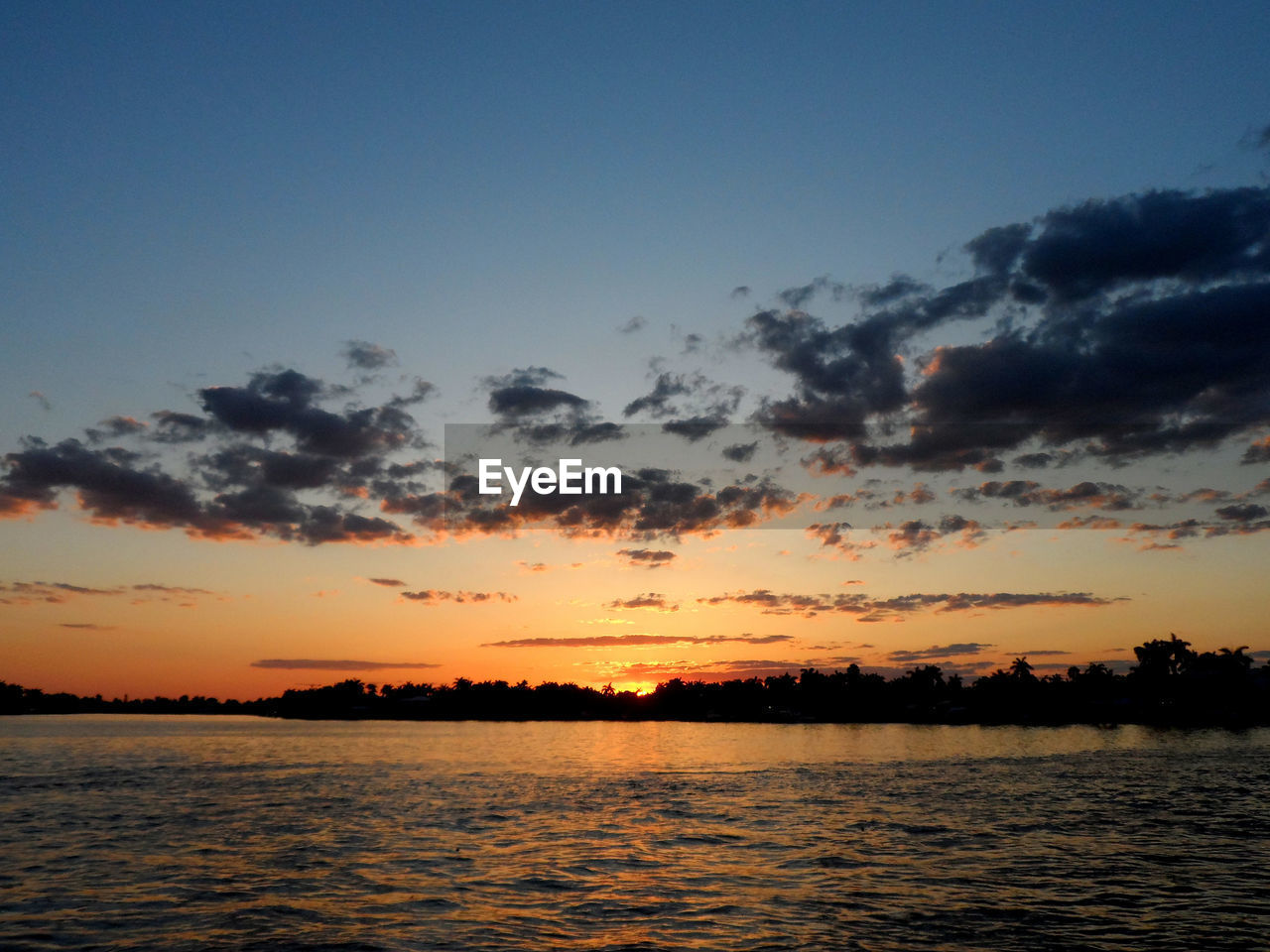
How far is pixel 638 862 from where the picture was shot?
42281 mm

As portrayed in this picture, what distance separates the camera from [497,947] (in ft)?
91.0

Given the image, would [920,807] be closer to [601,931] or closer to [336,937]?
[601,931]

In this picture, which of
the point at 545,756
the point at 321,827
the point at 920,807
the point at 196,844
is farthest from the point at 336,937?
the point at 545,756

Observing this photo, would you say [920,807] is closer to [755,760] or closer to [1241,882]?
[1241,882]

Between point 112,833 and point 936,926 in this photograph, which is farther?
point 112,833

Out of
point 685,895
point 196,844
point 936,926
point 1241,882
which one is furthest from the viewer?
point 196,844

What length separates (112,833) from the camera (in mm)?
50688

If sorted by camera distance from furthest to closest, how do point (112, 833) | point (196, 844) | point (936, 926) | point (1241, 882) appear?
1. point (112, 833)
2. point (196, 844)
3. point (1241, 882)
4. point (936, 926)

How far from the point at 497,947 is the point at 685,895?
9.44 metres

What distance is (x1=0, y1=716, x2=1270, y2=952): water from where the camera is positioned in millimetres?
29625

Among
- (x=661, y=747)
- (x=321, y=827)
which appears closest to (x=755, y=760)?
(x=661, y=747)

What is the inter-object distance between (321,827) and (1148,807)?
53821 mm

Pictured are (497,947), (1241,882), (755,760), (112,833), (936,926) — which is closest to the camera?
(497,947)

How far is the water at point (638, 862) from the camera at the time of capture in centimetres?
2962
